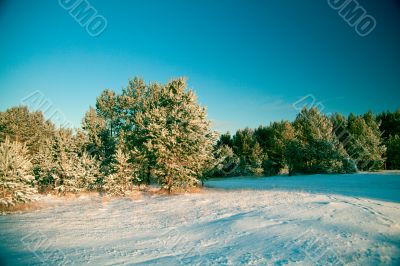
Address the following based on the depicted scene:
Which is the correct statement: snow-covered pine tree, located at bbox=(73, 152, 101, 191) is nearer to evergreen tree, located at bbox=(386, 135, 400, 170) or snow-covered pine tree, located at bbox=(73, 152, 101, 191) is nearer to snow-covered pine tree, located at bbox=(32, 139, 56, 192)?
snow-covered pine tree, located at bbox=(32, 139, 56, 192)

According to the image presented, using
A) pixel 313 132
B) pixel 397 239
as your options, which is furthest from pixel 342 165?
pixel 397 239

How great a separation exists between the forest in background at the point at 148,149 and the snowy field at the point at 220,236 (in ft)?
27.9

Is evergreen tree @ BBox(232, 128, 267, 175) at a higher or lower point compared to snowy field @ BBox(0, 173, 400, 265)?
higher

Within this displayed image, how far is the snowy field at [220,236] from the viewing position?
7.54 meters

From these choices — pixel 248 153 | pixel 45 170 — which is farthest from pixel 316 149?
pixel 45 170

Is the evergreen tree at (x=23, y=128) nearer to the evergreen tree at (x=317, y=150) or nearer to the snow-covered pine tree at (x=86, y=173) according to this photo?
the snow-covered pine tree at (x=86, y=173)

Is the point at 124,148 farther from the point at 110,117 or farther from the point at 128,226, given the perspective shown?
the point at 128,226

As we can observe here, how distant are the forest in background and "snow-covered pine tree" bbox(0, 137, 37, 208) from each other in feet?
0.20

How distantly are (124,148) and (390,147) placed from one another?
53.2m

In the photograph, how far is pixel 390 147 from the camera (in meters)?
51.1

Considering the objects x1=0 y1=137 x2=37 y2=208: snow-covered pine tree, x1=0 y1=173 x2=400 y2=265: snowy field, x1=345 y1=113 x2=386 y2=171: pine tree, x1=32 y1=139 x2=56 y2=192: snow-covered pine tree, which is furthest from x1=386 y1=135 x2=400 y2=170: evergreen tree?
x1=0 y1=137 x2=37 y2=208: snow-covered pine tree

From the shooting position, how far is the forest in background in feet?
77.5

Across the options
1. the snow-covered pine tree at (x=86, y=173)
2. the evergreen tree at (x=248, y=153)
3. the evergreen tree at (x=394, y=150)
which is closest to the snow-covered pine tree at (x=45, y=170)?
the snow-covered pine tree at (x=86, y=173)

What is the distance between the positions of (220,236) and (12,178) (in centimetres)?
1594
